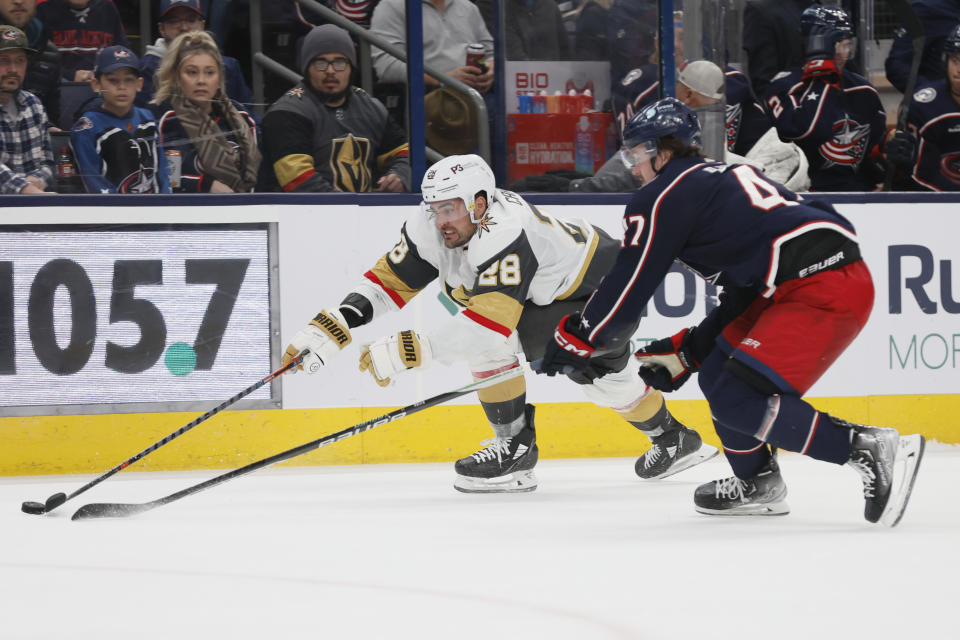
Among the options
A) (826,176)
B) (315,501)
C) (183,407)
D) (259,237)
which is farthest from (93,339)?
(826,176)

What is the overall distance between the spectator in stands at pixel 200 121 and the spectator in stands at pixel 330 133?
0.11 m

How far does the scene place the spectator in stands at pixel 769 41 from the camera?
5.18 metres

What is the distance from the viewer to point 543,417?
14.3ft

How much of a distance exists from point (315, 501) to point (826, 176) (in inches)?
103

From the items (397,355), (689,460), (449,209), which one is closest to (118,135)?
(449,209)

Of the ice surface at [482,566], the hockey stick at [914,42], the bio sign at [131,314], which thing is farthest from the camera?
the hockey stick at [914,42]

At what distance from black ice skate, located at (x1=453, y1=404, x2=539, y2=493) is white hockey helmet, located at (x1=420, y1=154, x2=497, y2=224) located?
2.56 ft

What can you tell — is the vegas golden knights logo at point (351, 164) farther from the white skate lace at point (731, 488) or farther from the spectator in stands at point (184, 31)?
the white skate lace at point (731, 488)

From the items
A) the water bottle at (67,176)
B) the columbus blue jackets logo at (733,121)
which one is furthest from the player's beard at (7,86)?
the columbus blue jackets logo at (733,121)

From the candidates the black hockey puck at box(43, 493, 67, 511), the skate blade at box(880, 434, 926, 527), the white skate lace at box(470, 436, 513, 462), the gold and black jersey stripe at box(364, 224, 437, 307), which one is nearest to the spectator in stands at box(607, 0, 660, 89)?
the gold and black jersey stripe at box(364, 224, 437, 307)

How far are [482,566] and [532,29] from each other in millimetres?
2637

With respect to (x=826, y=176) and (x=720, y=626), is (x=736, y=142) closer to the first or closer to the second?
(x=826, y=176)

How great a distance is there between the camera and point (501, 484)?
3.66 meters

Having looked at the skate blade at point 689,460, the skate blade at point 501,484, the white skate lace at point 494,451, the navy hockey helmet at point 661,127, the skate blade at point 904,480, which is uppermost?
the navy hockey helmet at point 661,127
